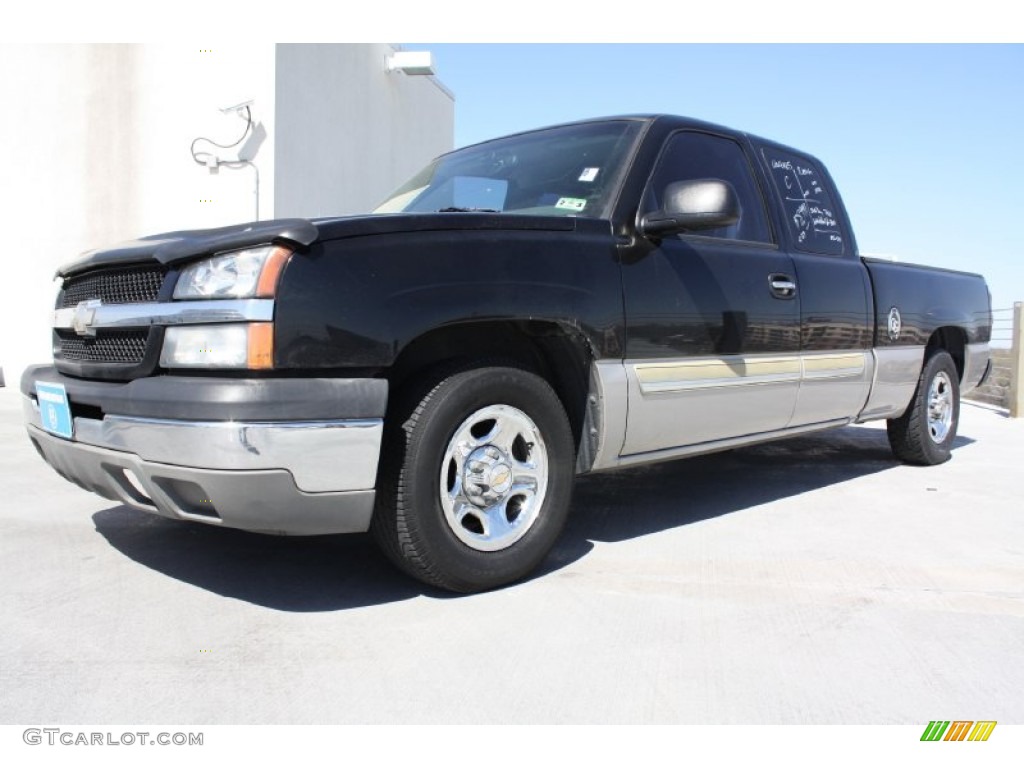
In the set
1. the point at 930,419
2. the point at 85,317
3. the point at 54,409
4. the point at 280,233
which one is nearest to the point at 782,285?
the point at 930,419

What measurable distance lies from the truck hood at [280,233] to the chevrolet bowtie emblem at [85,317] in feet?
0.45

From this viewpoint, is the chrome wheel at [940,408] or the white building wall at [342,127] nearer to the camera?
the chrome wheel at [940,408]

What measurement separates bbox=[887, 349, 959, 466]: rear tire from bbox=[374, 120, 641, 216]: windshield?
10.3ft

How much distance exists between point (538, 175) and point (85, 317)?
1920 millimetres

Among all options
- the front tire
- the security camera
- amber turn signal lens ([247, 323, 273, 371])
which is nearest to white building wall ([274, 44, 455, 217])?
the security camera

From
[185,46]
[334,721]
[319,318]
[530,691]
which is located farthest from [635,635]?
[185,46]

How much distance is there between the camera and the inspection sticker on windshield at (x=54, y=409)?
2924 mm

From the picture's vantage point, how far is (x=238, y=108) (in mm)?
8969

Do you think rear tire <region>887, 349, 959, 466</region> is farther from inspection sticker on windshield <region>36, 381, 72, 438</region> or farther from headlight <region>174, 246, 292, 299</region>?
inspection sticker on windshield <region>36, 381, 72, 438</region>

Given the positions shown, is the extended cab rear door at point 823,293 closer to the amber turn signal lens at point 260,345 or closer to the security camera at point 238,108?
the amber turn signal lens at point 260,345

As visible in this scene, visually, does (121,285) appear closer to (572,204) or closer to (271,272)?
(271,272)
